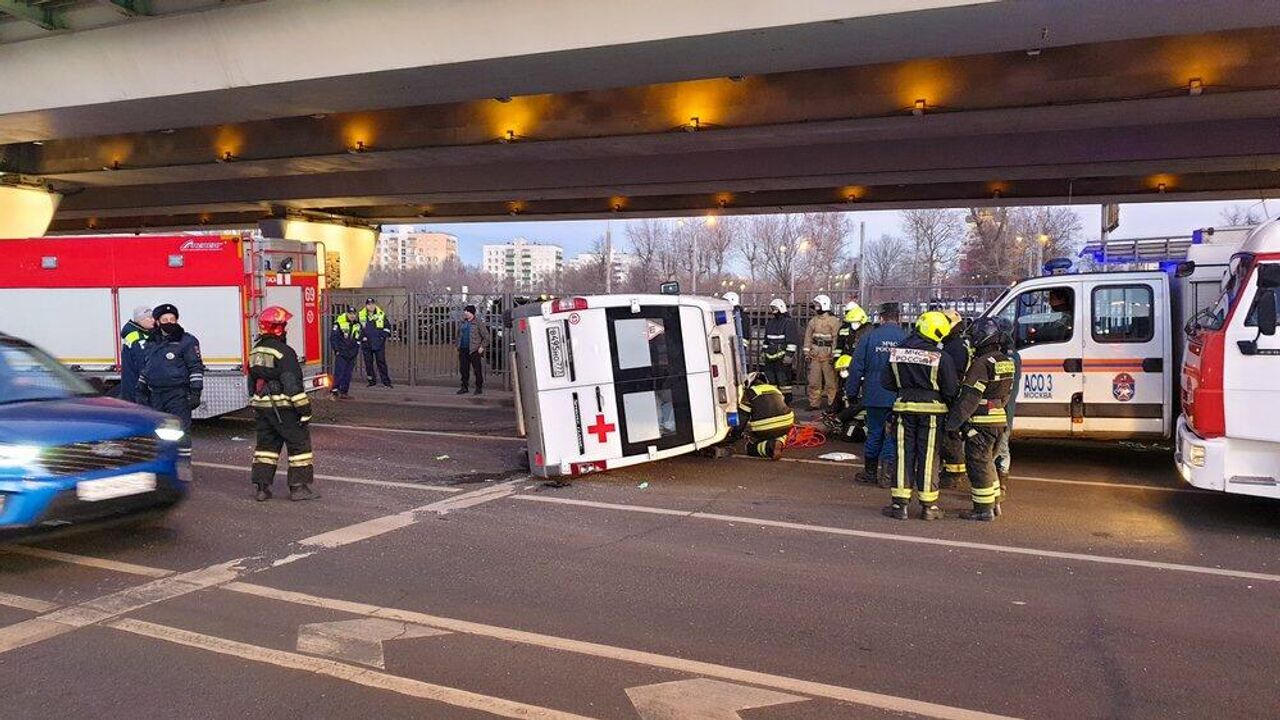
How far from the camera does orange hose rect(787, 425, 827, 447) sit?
11.9 meters

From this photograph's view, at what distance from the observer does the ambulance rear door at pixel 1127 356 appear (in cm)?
958

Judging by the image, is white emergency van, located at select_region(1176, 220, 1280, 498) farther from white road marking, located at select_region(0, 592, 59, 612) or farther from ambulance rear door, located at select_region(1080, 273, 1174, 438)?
white road marking, located at select_region(0, 592, 59, 612)

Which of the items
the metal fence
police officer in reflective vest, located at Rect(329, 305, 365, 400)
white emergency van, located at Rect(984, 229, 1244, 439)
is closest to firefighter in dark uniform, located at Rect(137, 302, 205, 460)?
the metal fence

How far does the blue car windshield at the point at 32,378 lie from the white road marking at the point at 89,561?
3.64 feet

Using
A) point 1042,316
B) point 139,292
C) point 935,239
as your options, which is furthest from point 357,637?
point 935,239

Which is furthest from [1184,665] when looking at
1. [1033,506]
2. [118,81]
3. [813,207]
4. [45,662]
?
[813,207]

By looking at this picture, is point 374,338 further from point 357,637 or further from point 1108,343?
point 357,637

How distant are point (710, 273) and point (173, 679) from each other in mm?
54383

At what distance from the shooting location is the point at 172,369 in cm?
946

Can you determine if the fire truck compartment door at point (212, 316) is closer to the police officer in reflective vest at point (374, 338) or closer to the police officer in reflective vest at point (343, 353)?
the police officer in reflective vest at point (343, 353)

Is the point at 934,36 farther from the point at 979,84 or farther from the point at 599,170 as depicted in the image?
the point at 599,170

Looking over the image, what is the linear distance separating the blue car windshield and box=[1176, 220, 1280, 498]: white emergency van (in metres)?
9.03

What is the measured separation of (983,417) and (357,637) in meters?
5.38

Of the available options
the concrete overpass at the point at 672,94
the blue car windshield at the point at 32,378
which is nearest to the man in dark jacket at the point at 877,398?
the concrete overpass at the point at 672,94
